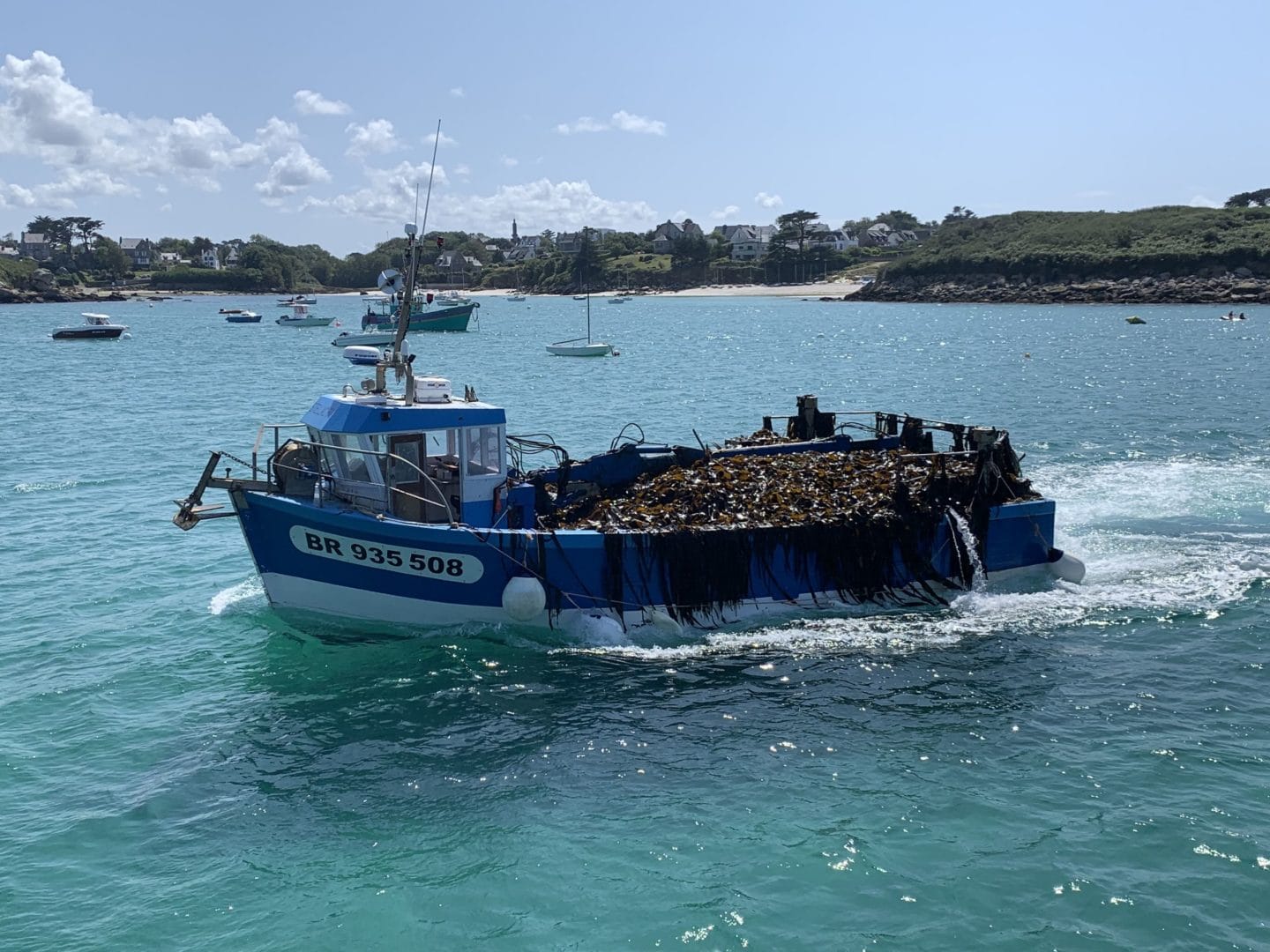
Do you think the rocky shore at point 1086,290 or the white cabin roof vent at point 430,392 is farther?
the rocky shore at point 1086,290

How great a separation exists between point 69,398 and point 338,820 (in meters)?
49.0

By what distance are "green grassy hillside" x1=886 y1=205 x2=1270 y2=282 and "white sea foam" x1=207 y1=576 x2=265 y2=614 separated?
454 feet

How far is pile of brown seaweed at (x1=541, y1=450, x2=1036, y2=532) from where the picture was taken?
18328 millimetres

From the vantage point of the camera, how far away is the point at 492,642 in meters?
17.3

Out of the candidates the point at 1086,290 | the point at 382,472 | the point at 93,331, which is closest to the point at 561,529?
the point at 382,472

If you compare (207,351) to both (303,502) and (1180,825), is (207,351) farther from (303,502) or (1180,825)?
(1180,825)

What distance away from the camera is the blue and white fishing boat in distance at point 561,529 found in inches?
667

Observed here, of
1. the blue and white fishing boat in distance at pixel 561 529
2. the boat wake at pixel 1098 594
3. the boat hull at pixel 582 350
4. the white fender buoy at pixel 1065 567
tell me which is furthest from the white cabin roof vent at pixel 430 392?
the boat hull at pixel 582 350

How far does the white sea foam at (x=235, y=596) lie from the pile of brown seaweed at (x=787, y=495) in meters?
6.06

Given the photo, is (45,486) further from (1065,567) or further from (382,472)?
(1065,567)

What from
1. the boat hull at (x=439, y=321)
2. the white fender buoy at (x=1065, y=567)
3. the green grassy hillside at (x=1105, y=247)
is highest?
the green grassy hillside at (x=1105, y=247)

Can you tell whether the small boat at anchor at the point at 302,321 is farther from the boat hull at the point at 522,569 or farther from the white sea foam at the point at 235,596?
the boat hull at the point at 522,569

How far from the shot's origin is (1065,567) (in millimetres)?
20141

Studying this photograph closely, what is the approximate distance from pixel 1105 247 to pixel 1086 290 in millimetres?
10993
